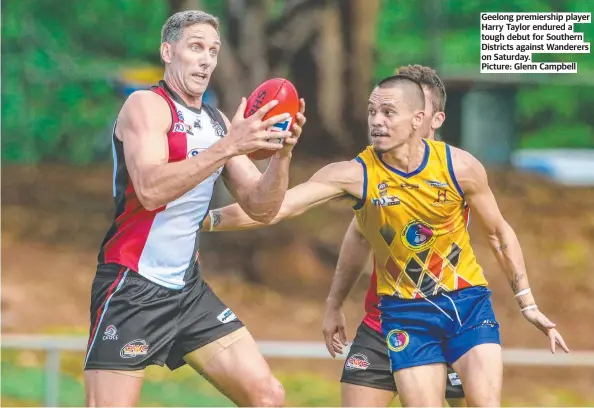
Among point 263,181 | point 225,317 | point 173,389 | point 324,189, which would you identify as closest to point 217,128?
point 263,181

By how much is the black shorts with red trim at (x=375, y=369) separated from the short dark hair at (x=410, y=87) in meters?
1.18

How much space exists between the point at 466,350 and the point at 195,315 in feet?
4.26

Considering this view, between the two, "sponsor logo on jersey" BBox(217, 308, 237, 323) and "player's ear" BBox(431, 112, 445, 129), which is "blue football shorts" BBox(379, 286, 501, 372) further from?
"player's ear" BBox(431, 112, 445, 129)

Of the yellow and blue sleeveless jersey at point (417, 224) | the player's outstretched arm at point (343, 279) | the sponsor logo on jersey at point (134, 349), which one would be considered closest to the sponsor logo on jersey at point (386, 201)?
the yellow and blue sleeveless jersey at point (417, 224)

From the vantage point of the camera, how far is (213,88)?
1348 cm

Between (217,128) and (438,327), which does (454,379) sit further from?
(217,128)

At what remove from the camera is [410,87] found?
19.0ft

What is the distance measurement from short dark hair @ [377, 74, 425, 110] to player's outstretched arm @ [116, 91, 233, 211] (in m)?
1.16

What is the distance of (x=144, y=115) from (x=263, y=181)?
605mm

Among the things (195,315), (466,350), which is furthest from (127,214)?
(466,350)

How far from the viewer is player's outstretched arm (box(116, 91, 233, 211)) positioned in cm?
488

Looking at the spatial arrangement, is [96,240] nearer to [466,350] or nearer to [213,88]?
[213,88]

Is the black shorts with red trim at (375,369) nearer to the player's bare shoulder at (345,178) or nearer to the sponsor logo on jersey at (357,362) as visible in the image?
the sponsor logo on jersey at (357,362)

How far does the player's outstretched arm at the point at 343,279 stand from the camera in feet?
20.0
